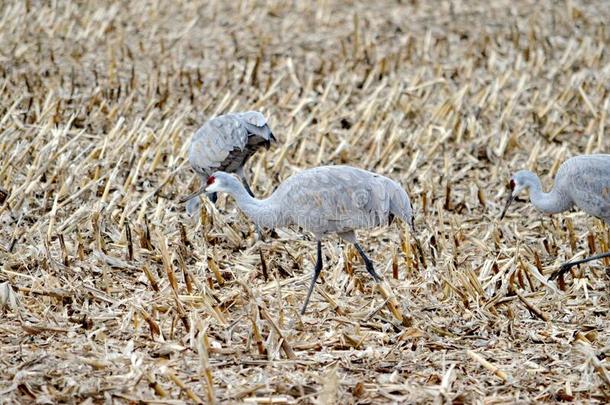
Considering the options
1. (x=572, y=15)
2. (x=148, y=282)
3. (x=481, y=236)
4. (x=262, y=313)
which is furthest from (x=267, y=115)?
(x=572, y=15)

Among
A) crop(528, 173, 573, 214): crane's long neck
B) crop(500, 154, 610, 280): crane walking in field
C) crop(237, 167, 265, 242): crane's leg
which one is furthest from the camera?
crop(237, 167, 265, 242): crane's leg

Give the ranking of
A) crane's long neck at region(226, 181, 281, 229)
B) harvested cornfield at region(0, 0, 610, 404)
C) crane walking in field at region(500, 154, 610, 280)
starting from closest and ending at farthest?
harvested cornfield at region(0, 0, 610, 404) → crane's long neck at region(226, 181, 281, 229) → crane walking in field at region(500, 154, 610, 280)

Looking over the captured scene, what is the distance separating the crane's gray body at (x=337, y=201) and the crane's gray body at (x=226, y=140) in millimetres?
1119

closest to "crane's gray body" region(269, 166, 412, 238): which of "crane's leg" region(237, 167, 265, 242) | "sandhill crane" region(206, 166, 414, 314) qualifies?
"sandhill crane" region(206, 166, 414, 314)

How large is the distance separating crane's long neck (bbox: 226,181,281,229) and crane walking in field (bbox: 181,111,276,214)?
91 cm

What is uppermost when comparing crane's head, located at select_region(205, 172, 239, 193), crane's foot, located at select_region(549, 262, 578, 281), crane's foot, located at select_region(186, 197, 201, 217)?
crane's head, located at select_region(205, 172, 239, 193)

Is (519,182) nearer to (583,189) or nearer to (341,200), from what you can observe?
(583,189)

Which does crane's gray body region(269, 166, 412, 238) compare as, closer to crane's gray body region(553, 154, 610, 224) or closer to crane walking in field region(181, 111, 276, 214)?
crane's gray body region(553, 154, 610, 224)

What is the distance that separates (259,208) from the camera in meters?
5.11

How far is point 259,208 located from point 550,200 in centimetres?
163

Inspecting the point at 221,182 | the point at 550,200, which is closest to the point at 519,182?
the point at 550,200

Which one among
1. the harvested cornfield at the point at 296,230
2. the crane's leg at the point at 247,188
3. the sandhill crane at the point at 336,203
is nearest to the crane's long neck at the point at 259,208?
the sandhill crane at the point at 336,203

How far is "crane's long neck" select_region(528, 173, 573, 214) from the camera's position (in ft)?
18.6

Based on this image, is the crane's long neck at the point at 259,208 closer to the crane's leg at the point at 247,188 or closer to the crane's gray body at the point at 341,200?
the crane's gray body at the point at 341,200
